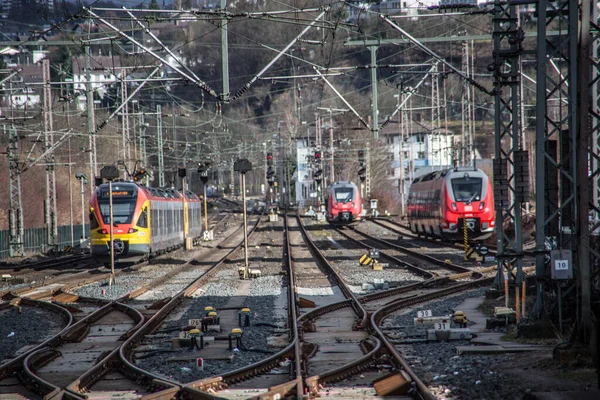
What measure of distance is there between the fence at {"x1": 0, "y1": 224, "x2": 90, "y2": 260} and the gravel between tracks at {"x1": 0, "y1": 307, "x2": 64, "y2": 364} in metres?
26.2

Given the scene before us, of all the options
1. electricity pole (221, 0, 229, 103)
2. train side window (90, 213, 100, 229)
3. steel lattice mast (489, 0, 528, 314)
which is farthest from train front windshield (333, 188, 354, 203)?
steel lattice mast (489, 0, 528, 314)

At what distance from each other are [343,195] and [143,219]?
26.1m

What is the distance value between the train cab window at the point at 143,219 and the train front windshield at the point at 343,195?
2567cm

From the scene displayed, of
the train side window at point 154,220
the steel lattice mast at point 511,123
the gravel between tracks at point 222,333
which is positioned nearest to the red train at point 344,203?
the train side window at point 154,220

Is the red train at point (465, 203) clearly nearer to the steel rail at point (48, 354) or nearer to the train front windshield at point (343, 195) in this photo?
the train front windshield at point (343, 195)

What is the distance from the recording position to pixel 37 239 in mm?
48781

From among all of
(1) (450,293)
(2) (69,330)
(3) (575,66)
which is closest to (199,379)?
(2) (69,330)

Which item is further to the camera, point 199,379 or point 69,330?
point 69,330

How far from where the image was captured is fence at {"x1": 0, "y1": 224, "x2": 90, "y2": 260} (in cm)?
4362

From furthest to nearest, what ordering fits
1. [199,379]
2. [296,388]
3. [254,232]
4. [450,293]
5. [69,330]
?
[254,232] → [450,293] → [69,330] → [199,379] → [296,388]

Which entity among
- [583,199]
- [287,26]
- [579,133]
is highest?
[287,26]

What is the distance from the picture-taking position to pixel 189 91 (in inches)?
3723

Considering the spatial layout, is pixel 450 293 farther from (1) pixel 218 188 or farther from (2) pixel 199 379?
(1) pixel 218 188

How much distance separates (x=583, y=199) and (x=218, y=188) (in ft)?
408
